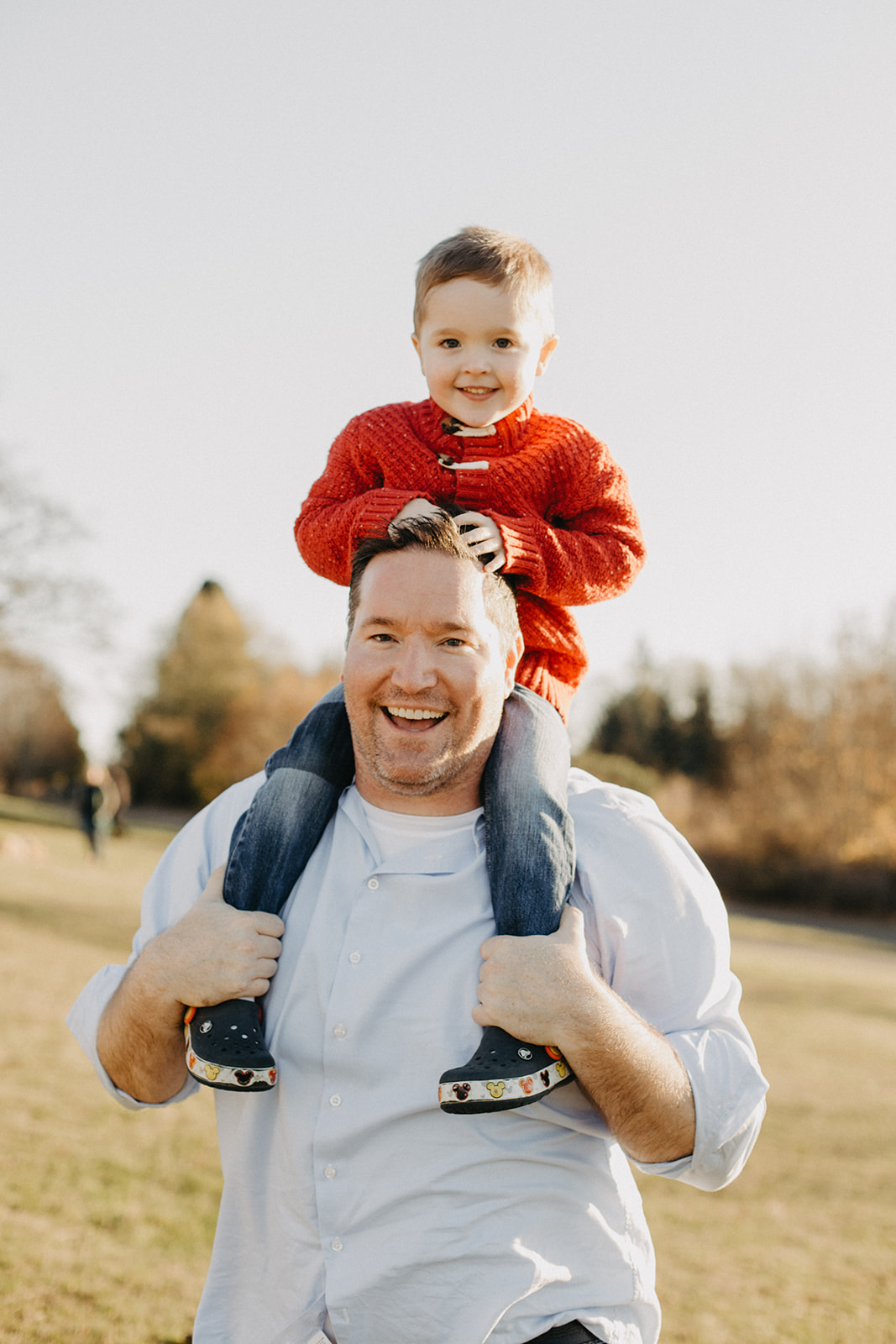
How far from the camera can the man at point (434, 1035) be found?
1.89 meters

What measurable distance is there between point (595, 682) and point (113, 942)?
108 ft

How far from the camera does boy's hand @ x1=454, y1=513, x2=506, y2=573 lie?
88.8 inches

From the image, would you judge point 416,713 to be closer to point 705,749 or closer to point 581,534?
point 581,534

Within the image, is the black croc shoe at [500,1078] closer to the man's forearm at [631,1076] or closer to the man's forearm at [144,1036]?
the man's forearm at [631,1076]

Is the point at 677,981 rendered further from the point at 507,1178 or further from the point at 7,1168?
the point at 7,1168

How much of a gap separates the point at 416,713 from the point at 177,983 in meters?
0.70

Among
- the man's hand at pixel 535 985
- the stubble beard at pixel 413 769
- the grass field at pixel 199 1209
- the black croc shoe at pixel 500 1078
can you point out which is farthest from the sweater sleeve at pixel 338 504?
the grass field at pixel 199 1209

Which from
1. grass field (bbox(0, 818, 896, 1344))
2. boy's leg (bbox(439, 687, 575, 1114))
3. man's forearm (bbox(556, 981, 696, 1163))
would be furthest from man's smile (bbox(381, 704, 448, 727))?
grass field (bbox(0, 818, 896, 1344))

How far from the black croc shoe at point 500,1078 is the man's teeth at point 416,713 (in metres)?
0.63

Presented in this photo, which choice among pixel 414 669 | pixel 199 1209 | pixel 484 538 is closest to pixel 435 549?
pixel 484 538

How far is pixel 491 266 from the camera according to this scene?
2.42m

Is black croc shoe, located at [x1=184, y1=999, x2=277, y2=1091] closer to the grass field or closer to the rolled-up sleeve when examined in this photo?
the grass field

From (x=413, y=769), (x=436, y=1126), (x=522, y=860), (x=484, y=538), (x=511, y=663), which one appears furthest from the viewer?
(x=511, y=663)

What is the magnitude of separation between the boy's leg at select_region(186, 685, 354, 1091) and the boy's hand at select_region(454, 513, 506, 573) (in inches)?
18.6
